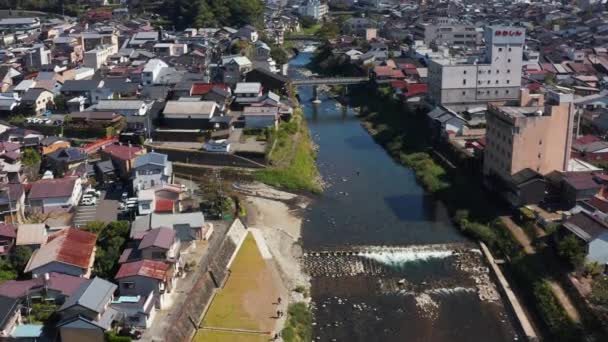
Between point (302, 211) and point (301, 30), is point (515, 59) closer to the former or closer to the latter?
point (302, 211)

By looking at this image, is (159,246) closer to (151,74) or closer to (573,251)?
(573,251)

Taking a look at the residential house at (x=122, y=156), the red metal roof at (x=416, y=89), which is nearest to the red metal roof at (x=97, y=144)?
the residential house at (x=122, y=156)

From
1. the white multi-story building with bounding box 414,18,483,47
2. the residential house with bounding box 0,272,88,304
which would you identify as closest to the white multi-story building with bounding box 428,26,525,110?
the white multi-story building with bounding box 414,18,483,47

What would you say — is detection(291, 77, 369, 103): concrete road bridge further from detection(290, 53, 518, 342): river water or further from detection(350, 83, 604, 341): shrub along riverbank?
detection(290, 53, 518, 342): river water

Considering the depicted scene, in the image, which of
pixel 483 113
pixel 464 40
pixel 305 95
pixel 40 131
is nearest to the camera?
pixel 40 131

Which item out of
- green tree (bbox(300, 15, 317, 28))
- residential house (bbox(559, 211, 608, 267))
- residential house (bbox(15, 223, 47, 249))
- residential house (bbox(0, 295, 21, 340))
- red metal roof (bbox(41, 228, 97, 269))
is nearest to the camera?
residential house (bbox(0, 295, 21, 340))

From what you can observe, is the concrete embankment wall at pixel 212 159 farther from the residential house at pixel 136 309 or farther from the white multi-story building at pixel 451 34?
the white multi-story building at pixel 451 34

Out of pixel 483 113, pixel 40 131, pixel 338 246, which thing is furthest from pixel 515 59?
pixel 40 131
